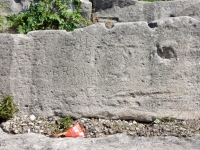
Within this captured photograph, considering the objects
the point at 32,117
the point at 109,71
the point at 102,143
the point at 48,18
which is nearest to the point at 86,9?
the point at 48,18

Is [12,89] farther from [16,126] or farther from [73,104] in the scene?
[73,104]

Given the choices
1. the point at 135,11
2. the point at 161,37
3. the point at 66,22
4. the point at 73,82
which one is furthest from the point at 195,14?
the point at 73,82

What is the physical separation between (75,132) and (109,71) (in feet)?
2.43

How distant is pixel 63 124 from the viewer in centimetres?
315

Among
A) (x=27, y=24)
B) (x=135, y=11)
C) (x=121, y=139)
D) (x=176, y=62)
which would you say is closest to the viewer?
(x=121, y=139)

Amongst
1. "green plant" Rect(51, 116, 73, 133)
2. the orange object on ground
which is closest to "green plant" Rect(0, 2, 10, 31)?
"green plant" Rect(51, 116, 73, 133)

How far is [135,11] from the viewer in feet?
14.0

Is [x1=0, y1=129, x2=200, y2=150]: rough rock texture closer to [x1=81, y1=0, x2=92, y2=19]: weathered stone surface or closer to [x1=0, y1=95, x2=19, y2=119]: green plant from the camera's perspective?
[x1=0, y1=95, x2=19, y2=119]: green plant

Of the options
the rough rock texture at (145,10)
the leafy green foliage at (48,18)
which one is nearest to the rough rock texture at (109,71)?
the leafy green foliage at (48,18)

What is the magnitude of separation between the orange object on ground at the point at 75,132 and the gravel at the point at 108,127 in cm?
4

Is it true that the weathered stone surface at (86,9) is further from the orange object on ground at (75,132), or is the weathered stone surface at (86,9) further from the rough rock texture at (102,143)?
the rough rock texture at (102,143)

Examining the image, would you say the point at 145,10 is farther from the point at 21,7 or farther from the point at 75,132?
the point at 75,132

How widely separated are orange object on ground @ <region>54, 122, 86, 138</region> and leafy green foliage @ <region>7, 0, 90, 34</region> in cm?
135

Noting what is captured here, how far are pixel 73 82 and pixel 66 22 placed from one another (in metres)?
1.01
